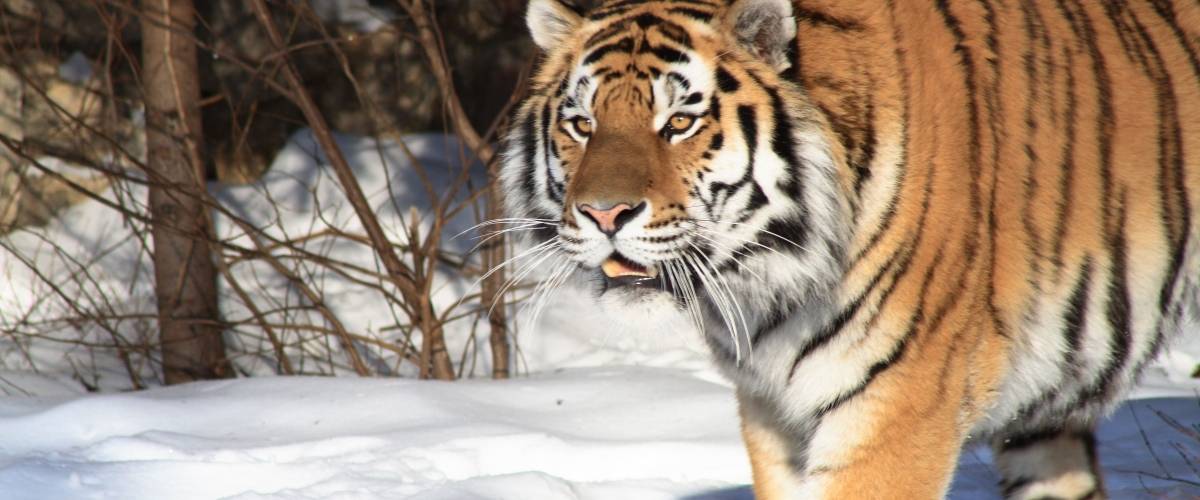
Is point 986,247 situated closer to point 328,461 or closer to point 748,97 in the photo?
point 748,97

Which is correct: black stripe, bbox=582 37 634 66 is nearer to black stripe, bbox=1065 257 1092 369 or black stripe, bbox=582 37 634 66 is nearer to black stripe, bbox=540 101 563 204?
black stripe, bbox=540 101 563 204

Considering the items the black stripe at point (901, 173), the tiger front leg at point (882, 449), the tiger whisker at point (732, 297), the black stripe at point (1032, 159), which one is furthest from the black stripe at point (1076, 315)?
the tiger whisker at point (732, 297)

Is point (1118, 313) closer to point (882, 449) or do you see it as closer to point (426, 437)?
point (882, 449)

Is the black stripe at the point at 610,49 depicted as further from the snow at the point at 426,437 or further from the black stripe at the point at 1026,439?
the black stripe at the point at 1026,439

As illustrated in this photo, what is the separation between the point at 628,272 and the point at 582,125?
0.89 ft

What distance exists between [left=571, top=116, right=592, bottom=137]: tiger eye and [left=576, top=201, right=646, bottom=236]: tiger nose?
0.20m

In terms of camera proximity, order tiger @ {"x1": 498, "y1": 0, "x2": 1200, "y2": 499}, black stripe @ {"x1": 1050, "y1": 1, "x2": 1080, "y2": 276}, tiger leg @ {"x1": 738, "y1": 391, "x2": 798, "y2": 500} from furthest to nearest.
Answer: tiger leg @ {"x1": 738, "y1": 391, "x2": 798, "y2": 500} → black stripe @ {"x1": 1050, "y1": 1, "x2": 1080, "y2": 276} → tiger @ {"x1": 498, "y1": 0, "x2": 1200, "y2": 499}

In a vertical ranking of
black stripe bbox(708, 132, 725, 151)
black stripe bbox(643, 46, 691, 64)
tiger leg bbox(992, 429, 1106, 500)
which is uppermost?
black stripe bbox(643, 46, 691, 64)

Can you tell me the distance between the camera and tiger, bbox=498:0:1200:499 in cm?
207

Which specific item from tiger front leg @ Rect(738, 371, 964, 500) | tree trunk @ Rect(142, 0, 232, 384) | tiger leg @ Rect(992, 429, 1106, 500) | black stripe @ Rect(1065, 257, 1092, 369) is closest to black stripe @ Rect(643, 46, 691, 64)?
tiger front leg @ Rect(738, 371, 964, 500)

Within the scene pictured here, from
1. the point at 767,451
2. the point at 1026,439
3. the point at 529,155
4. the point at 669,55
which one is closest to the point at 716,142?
the point at 669,55

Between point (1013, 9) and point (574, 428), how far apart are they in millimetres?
1814

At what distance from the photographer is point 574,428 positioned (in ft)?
12.0

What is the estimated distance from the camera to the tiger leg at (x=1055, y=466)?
109 inches
